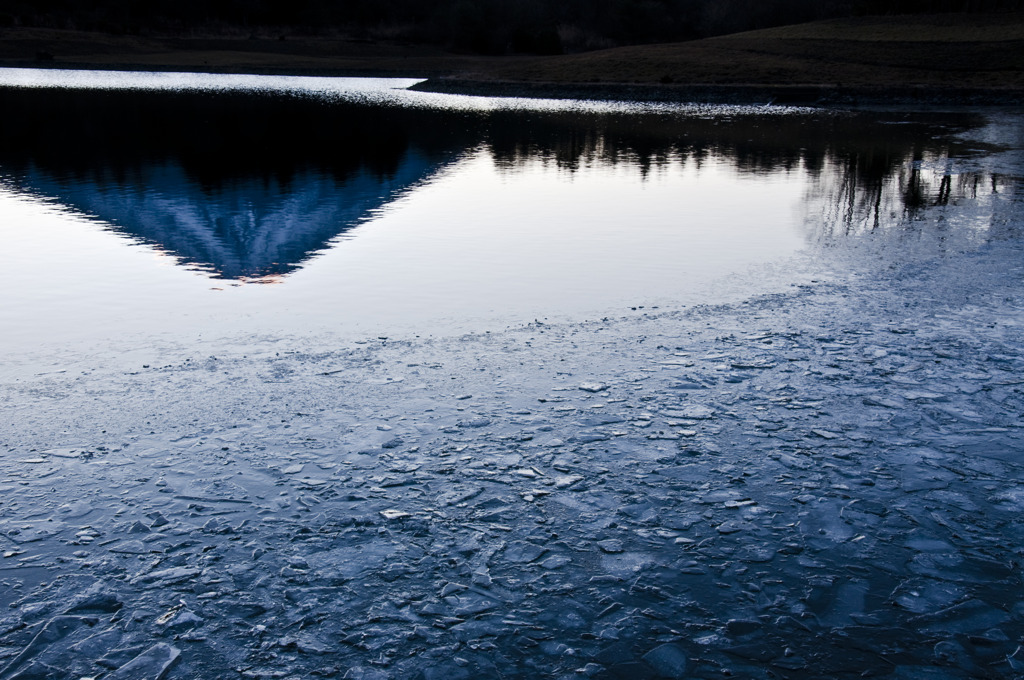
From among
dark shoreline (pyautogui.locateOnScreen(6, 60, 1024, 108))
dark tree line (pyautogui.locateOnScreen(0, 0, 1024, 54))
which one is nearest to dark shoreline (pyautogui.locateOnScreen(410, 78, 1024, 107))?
dark shoreline (pyautogui.locateOnScreen(6, 60, 1024, 108))

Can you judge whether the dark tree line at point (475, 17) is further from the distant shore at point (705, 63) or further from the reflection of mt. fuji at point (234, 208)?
the reflection of mt. fuji at point (234, 208)

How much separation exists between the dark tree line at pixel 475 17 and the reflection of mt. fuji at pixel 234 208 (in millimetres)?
66395

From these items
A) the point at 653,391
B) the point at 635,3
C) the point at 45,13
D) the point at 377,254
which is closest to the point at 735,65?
the point at 635,3

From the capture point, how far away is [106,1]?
333 ft

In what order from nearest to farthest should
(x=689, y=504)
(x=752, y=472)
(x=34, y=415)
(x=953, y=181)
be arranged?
(x=689, y=504) → (x=752, y=472) → (x=34, y=415) → (x=953, y=181)

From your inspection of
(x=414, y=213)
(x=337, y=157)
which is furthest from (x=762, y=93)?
(x=414, y=213)

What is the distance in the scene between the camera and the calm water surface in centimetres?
1056

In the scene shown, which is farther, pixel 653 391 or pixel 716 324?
pixel 716 324

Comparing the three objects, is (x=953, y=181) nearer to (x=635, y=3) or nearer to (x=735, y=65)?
(x=735, y=65)

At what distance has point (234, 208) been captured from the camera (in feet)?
56.4

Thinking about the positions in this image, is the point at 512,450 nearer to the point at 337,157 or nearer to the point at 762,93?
the point at 337,157

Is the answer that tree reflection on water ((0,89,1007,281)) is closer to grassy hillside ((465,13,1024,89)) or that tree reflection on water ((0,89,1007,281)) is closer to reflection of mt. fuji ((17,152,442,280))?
reflection of mt. fuji ((17,152,442,280))

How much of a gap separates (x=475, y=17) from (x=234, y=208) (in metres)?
76.2

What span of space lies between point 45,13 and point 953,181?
99456 mm
